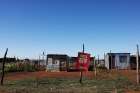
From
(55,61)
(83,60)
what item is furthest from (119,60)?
(83,60)

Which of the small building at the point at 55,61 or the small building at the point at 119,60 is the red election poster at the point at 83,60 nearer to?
the small building at the point at 55,61

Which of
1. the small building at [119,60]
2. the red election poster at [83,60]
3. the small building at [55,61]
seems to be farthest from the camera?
the small building at [119,60]

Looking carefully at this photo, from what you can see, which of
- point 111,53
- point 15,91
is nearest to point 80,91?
point 15,91

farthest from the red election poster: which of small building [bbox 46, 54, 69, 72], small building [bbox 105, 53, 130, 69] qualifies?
small building [bbox 105, 53, 130, 69]

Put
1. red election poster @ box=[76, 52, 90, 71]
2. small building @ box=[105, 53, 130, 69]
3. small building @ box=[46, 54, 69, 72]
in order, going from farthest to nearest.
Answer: small building @ box=[105, 53, 130, 69]
small building @ box=[46, 54, 69, 72]
red election poster @ box=[76, 52, 90, 71]

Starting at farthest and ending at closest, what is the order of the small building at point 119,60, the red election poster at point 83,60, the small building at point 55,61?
the small building at point 119,60 < the small building at point 55,61 < the red election poster at point 83,60

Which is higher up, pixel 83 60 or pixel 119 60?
pixel 119 60

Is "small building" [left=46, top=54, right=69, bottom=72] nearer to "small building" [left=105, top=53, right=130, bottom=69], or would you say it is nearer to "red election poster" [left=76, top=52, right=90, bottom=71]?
"small building" [left=105, top=53, right=130, bottom=69]

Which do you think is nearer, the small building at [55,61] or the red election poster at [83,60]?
the red election poster at [83,60]

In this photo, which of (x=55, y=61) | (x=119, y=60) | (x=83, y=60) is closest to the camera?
(x=83, y=60)

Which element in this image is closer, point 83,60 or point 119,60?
point 83,60

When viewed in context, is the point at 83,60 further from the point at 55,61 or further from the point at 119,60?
the point at 119,60

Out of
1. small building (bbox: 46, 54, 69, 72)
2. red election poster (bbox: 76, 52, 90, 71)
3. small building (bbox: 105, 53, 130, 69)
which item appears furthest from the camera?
small building (bbox: 105, 53, 130, 69)

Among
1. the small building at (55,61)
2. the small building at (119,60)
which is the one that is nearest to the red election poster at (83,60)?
the small building at (55,61)
